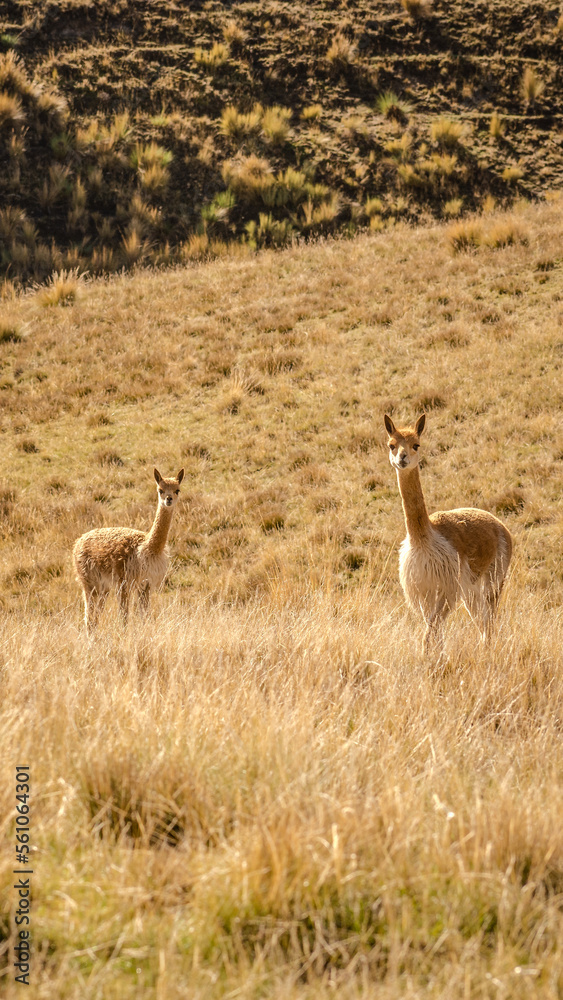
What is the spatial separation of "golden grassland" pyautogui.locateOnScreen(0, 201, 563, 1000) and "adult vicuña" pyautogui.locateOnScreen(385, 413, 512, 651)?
0.23m

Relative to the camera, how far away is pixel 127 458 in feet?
34.2

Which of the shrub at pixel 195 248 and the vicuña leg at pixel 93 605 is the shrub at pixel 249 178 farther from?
the vicuña leg at pixel 93 605

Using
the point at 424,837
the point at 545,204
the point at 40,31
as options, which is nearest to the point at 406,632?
the point at 424,837

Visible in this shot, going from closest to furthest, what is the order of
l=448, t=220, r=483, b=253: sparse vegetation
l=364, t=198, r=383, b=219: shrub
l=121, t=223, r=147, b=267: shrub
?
l=448, t=220, r=483, b=253: sparse vegetation < l=121, t=223, r=147, b=267: shrub < l=364, t=198, r=383, b=219: shrub

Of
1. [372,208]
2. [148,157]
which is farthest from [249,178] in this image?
[372,208]

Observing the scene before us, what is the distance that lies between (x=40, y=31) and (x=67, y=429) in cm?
1657

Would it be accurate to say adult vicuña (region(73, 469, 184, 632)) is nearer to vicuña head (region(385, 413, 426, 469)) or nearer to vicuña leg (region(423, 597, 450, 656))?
vicuña head (region(385, 413, 426, 469))

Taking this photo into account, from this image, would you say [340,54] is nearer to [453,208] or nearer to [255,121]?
[255,121]

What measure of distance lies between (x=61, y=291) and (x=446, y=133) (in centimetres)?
1062

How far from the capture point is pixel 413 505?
16.8ft

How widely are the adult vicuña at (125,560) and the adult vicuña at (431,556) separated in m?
1.91

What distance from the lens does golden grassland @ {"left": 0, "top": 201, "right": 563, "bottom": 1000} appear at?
93.1 inches

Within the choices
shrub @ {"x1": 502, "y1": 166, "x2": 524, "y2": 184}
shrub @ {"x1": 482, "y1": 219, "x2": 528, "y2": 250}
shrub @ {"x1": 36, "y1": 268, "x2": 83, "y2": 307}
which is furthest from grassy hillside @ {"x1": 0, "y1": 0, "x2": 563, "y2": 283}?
shrub @ {"x1": 482, "y1": 219, "x2": 528, "y2": 250}

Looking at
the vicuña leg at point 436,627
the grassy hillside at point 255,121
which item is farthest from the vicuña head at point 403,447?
the grassy hillside at point 255,121
